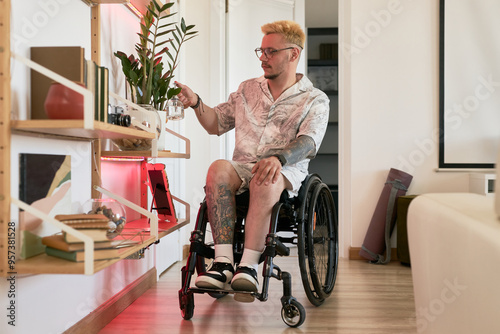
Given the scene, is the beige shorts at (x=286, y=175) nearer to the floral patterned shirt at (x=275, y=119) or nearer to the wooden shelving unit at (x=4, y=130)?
the floral patterned shirt at (x=275, y=119)

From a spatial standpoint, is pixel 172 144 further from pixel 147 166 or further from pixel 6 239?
pixel 6 239

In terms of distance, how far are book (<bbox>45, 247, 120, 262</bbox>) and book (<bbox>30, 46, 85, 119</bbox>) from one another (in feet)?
1.25

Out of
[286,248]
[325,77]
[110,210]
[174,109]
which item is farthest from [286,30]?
[325,77]

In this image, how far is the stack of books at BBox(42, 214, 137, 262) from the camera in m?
1.34

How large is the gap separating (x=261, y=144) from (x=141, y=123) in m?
0.63

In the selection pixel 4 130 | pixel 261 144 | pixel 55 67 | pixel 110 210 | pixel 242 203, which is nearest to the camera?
pixel 4 130

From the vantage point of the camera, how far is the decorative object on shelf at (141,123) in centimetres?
200

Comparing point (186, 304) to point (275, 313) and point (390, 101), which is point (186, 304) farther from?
point (390, 101)

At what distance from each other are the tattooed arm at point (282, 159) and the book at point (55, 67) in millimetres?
816

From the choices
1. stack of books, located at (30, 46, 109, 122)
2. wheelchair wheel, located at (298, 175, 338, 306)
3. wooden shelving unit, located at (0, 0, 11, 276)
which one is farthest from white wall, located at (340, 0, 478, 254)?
wooden shelving unit, located at (0, 0, 11, 276)

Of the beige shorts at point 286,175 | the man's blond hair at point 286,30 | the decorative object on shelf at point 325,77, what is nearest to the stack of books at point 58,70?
the beige shorts at point 286,175

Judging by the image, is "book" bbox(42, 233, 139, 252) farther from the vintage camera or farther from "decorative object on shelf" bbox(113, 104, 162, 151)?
"decorative object on shelf" bbox(113, 104, 162, 151)

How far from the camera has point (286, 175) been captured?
219 cm

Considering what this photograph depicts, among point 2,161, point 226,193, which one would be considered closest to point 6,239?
point 2,161
